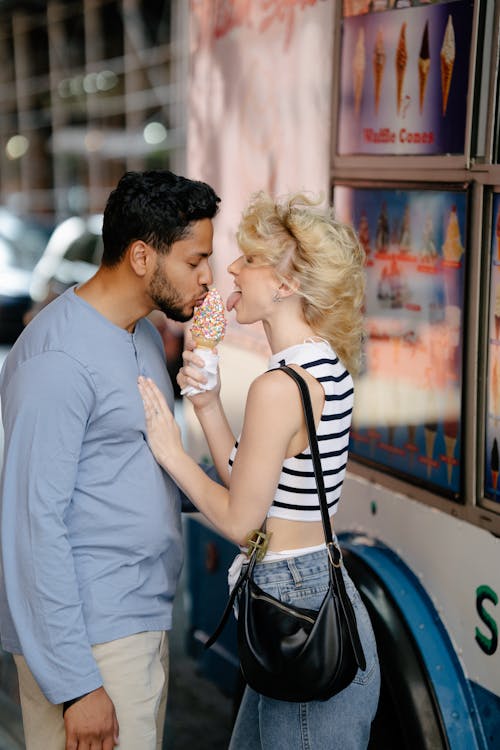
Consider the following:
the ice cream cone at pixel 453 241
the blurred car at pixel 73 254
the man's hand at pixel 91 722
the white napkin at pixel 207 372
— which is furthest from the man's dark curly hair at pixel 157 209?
the blurred car at pixel 73 254

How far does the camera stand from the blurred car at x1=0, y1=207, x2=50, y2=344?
12227mm

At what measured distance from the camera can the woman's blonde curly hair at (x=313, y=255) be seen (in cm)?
222

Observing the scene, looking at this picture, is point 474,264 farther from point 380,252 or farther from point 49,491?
point 49,491

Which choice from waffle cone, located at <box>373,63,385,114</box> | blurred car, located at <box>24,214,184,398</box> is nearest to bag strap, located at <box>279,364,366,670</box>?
waffle cone, located at <box>373,63,385,114</box>

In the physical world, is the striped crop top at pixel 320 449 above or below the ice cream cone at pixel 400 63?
below

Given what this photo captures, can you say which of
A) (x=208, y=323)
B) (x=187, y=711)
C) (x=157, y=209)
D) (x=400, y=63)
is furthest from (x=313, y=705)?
(x=187, y=711)

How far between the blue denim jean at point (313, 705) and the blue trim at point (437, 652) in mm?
347

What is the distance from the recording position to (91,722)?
2211 millimetres

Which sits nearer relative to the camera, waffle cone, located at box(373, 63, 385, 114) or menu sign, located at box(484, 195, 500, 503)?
menu sign, located at box(484, 195, 500, 503)

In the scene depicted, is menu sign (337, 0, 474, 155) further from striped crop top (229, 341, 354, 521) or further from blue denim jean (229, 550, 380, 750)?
blue denim jean (229, 550, 380, 750)

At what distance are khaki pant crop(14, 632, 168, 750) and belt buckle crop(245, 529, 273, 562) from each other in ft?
1.31

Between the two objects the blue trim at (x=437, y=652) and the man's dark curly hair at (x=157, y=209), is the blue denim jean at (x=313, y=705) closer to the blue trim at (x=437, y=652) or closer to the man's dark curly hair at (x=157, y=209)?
the blue trim at (x=437, y=652)

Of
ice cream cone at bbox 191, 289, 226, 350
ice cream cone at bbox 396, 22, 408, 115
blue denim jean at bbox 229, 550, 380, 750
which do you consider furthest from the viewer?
ice cream cone at bbox 396, 22, 408, 115

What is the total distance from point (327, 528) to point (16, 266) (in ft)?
35.8
